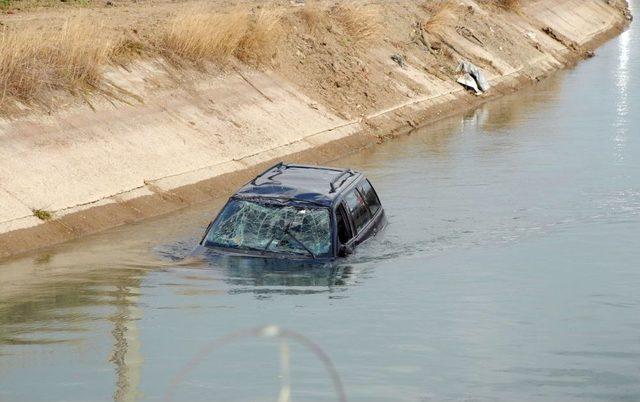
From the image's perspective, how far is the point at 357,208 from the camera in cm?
1875

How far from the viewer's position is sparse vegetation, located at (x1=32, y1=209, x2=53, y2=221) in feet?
68.5

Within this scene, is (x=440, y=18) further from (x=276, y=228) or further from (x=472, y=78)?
(x=276, y=228)

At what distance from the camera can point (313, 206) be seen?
1736 centimetres

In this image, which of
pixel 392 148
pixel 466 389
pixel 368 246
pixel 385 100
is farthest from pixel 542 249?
pixel 385 100

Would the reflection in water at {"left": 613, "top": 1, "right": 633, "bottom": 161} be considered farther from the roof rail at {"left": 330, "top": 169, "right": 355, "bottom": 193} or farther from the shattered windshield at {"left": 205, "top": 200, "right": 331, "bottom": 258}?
A: the shattered windshield at {"left": 205, "top": 200, "right": 331, "bottom": 258}

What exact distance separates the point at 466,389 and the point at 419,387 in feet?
1.41

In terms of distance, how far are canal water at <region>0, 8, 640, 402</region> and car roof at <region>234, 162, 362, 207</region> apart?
93 cm

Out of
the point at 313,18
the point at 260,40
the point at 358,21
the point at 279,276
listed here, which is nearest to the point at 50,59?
the point at 260,40

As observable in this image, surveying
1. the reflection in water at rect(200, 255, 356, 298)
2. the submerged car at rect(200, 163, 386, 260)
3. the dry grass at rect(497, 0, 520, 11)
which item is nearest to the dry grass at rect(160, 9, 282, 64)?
the submerged car at rect(200, 163, 386, 260)

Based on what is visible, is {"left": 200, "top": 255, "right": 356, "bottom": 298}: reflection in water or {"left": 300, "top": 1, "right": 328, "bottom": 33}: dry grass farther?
{"left": 300, "top": 1, "right": 328, "bottom": 33}: dry grass

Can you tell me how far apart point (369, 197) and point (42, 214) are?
5102 mm

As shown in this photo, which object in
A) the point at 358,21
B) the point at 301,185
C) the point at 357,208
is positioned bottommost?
the point at 358,21

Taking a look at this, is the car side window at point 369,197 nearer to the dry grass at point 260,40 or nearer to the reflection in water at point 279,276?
the reflection in water at point 279,276

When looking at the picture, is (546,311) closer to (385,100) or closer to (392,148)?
(392,148)
